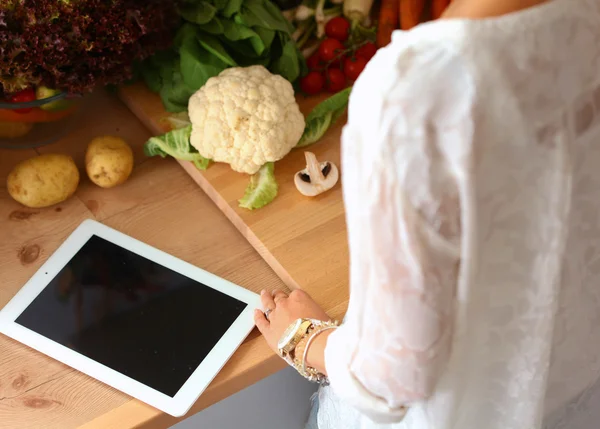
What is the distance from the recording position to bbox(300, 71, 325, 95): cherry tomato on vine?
120cm

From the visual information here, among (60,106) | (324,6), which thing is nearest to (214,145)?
(60,106)

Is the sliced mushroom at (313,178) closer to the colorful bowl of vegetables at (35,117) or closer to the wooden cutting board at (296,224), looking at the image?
the wooden cutting board at (296,224)

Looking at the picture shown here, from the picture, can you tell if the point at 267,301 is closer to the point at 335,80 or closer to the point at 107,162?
the point at 107,162

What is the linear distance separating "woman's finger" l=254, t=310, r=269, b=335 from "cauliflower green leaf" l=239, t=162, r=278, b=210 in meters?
0.20

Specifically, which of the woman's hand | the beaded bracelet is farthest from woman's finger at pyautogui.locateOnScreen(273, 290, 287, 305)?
the beaded bracelet

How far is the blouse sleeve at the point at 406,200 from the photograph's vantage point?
447mm

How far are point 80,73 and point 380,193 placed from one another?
2.32 ft

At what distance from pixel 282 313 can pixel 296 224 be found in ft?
0.60

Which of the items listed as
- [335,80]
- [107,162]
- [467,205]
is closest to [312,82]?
[335,80]

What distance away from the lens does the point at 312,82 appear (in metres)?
1.20

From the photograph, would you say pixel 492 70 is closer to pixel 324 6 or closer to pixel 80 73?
pixel 80 73

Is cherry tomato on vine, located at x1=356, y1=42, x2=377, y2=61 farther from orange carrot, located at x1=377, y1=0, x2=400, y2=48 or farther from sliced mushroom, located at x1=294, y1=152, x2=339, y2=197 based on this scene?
sliced mushroom, located at x1=294, y1=152, x2=339, y2=197

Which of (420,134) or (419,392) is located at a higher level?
(420,134)

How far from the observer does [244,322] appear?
924mm
